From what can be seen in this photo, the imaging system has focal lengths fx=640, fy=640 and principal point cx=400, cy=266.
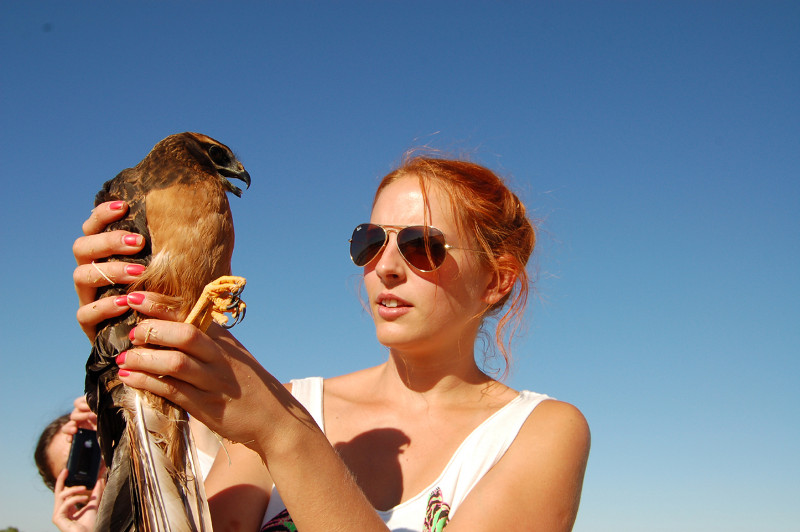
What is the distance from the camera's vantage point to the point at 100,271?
2350 millimetres

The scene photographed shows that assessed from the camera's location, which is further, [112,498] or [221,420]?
[112,498]

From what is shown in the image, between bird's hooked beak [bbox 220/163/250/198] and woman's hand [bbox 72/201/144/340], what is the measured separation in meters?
0.89

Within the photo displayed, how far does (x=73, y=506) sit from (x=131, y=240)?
2.61m

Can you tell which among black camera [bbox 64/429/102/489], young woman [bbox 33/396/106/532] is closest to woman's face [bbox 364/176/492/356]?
young woman [bbox 33/396/106/532]

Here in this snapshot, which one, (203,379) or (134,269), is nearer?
(203,379)

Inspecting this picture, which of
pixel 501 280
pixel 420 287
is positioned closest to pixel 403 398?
pixel 420 287

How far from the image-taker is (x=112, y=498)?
2.49 m

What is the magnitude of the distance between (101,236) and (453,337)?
165 centimetres

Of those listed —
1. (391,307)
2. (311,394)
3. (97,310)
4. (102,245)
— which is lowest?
(311,394)

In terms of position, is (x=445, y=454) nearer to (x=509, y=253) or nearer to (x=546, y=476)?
(x=546, y=476)

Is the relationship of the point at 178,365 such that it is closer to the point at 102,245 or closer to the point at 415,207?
the point at 102,245

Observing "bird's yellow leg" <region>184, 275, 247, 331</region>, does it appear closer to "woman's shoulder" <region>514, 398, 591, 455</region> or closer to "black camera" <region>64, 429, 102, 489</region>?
"woman's shoulder" <region>514, 398, 591, 455</region>

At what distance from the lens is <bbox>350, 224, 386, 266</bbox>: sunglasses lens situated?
123 inches

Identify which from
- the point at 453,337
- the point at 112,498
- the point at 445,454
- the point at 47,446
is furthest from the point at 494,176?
the point at 47,446
